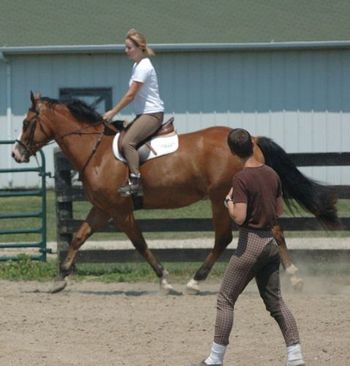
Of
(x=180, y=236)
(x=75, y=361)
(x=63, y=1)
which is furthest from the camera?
(x=63, y=1)

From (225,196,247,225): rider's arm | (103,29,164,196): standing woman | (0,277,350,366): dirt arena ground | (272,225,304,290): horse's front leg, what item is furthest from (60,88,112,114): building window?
(225,196,247,225): rider's arm

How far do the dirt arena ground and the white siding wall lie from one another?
1298 cm

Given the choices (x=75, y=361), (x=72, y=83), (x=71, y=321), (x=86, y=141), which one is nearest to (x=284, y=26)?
(x=72, y=83)

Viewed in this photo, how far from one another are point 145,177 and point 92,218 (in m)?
0.86

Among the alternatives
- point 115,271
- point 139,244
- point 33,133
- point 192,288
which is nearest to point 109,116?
point 33,133

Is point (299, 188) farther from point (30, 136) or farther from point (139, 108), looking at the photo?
point (30, 136)

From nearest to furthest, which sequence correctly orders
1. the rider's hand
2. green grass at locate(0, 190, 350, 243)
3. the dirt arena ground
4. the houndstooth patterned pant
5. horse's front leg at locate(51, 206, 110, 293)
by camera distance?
the houndstooth patterned pant < the dirt arena ground < the rider's hand < horse's front leg at locate(51, 206, 110, 293) < green grass at locate(0, 190, 350, 243)

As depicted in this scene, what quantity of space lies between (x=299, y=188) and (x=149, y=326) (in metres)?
3.09

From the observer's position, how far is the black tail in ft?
39.8

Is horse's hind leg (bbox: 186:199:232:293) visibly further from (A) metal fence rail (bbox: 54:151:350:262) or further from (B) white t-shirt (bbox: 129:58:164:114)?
(B) white t-shirt (bbox: 129:58:164:114)

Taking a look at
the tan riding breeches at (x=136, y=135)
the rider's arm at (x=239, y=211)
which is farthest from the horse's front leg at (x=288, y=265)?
the rider's arm at (x=239, y=211)

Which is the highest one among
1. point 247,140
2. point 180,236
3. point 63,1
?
point 63,1

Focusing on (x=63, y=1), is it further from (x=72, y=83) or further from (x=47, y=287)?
(x=47, y=287)

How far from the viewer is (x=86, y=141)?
485 inches
